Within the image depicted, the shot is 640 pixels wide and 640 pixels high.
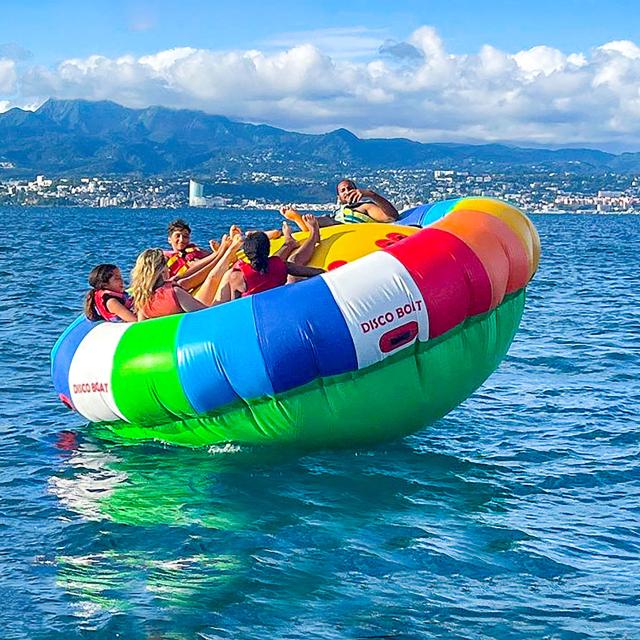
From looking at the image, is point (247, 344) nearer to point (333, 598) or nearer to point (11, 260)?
point (333, 598)

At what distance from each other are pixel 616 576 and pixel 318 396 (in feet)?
8.20

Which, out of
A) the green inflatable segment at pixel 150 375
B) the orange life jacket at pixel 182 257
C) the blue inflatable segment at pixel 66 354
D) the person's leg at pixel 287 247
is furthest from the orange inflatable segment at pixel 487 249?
the blue inflatable segment at pixel 66 354

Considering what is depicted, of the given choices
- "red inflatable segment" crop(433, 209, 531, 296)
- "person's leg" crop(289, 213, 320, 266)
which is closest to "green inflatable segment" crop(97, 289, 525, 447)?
"red inflatable segment" crop(433, 209, 531, 296)

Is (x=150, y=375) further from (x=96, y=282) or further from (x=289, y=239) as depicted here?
(x=289, y=239)

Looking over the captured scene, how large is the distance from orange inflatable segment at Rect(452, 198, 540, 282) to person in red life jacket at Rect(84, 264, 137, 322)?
2.78 meters

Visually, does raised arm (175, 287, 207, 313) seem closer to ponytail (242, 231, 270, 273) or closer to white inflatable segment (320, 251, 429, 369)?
ponytail (242, 231, 270, 273)

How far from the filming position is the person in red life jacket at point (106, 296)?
8.58m

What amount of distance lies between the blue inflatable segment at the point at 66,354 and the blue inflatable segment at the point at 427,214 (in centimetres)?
310

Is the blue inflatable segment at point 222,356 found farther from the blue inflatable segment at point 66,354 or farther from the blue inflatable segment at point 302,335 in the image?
the blue inflatable segment at point 66,354

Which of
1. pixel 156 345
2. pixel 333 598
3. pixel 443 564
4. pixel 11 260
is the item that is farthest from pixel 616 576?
pixel 11 260

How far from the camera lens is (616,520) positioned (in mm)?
6938

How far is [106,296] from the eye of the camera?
28.2 ft

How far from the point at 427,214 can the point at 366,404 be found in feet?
8.95

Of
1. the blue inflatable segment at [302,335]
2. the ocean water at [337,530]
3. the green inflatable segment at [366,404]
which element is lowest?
the ocean water at [337,530]
